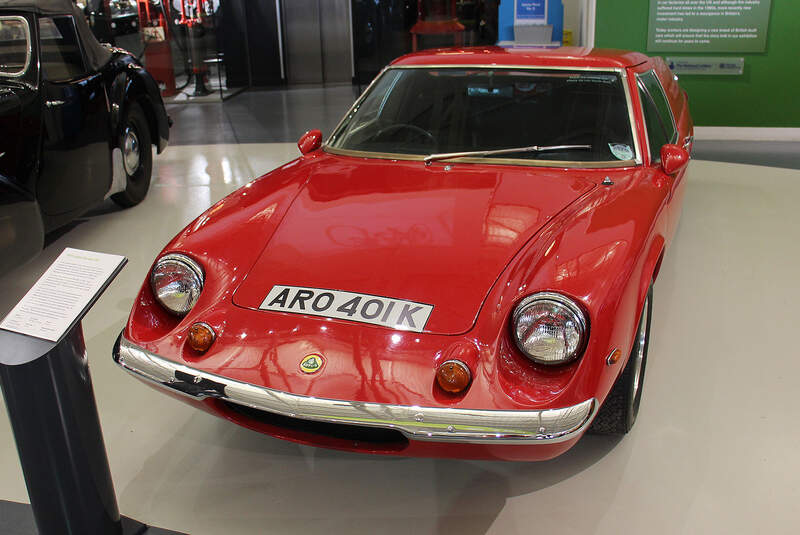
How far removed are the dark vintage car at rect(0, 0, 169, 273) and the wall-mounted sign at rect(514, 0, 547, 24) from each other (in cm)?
400

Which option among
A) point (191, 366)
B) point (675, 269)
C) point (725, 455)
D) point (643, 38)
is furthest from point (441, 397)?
point (643, 38)

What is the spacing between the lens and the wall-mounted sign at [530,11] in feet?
23.7

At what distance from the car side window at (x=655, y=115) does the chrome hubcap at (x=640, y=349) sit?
680mm

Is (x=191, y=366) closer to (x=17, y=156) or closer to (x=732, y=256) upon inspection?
(x=17, y=156)

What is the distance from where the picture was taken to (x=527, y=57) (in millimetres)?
3051

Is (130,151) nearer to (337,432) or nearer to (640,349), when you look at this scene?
(337,432)

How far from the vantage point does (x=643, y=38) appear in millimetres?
6871

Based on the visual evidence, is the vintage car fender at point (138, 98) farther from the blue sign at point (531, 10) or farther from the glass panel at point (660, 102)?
the blue sign at point (531, 10)

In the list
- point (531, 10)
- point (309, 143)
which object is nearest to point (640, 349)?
point (309, 143)

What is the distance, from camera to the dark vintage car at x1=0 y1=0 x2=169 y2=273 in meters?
3.39

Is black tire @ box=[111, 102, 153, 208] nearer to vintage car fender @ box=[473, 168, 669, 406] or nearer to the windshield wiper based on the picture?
the windshield wiper

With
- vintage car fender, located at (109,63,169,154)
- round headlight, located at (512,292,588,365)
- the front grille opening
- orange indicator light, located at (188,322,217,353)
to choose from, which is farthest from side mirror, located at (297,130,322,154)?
vintage car fender, located at (109,63,169,154)

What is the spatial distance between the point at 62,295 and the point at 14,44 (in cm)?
281

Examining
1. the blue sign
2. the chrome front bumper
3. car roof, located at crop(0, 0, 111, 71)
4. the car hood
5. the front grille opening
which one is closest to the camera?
the chrome front bumper
